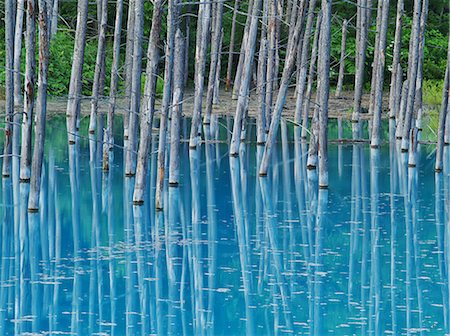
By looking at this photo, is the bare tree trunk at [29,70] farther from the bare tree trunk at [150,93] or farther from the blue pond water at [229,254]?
the bare tree trunk at [150,93]

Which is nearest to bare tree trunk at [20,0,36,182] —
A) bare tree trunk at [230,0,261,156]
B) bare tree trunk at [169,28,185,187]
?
bare tree trunk at [169,28,185,187]

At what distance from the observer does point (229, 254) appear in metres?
13.7

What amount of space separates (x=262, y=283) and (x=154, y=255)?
1771 mm

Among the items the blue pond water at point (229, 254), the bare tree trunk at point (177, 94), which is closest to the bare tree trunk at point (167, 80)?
the bare tree trunk at point (177, 94)

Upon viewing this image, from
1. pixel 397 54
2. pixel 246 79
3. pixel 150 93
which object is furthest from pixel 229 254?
pixel 397 54

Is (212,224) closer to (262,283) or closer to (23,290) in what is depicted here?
(262,283)

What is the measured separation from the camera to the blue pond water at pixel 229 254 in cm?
1061

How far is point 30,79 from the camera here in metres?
15.8

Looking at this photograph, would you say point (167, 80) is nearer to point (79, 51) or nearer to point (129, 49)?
point (79, 51)

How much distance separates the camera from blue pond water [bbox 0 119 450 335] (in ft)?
34.8

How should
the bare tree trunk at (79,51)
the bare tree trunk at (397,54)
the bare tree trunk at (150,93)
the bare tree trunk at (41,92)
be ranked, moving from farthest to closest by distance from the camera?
the bare tree trunk at (397,54), the bare tree trunk at (79,51), the bare tree trunk at (150,93), the bare tree trunk at (41,92)

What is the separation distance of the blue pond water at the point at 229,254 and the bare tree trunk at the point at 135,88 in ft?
1.37

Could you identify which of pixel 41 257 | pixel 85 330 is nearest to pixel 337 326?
pixel 85 330

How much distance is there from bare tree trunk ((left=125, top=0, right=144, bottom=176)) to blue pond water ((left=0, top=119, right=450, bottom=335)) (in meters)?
0.42
